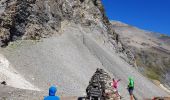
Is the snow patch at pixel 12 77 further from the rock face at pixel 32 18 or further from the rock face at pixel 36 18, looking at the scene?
the rock face at pixel 32 18

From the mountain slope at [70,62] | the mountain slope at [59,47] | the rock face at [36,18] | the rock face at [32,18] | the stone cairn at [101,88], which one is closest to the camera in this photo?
the stone cairn at [101,88]

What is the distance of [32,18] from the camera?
68062 mm

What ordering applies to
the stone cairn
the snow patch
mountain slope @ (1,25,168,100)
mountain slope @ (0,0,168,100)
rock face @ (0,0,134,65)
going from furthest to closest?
rock face @ (0,0,134,65) → mountain slope @ (0,0,168,100) → mountain slope @ (1,25,168,100) → the snow patch → the stone cairn

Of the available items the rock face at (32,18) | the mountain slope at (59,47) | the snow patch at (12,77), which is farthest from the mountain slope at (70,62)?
the rock face at (32,18)

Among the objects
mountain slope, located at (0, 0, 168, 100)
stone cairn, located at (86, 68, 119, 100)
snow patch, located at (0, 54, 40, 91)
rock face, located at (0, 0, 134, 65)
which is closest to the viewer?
stone cairn, located at (86, 68, 119, 100)

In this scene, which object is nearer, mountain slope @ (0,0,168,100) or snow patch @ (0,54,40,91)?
snow patch @ (0,54,40,91)

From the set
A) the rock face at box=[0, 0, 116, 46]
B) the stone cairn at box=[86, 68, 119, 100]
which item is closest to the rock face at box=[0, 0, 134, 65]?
the rock face at box=[0, 0, 116, 46]

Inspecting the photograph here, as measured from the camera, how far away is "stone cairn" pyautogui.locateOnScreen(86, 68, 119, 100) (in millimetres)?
29781

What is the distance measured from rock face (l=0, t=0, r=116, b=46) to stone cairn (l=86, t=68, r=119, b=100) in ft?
111

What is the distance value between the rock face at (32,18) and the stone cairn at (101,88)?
33.9 metres

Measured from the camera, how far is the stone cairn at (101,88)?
97.7 ft

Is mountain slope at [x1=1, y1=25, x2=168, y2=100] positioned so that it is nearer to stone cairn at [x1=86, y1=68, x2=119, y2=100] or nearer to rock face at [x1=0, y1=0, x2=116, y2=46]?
rock face at [x1=0, y1=0, x2=116, y2=46]

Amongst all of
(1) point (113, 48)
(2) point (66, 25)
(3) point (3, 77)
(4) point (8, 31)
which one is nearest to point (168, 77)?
(1) point (113, 48)

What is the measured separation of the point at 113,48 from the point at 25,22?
24430 mm
